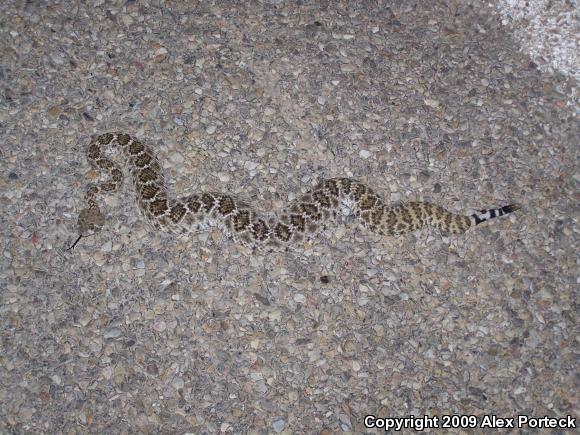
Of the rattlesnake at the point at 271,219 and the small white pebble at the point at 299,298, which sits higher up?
the rattlesnake at the point at 271,219

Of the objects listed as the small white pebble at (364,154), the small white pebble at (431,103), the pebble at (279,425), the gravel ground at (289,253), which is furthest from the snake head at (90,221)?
the small white pebble at (431,103)

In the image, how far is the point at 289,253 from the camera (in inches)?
270

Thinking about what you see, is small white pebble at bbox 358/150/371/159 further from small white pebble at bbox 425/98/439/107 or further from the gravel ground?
small white pebble at bbox 425/98/439/107

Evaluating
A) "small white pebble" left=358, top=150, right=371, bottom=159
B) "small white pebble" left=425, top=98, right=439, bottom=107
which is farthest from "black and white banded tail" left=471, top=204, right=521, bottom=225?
"small white pebble" left=425, top=98, right=439, bottom=107

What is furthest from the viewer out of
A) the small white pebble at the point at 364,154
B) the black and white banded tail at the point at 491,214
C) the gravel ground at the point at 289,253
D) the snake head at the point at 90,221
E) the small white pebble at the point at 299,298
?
the small white pebble at the point at 364,154

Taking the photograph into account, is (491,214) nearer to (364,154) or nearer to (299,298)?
(364,154)

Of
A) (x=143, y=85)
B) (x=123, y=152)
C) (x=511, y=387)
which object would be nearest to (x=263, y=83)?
(x=143, y=85)

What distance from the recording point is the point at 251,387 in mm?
6004

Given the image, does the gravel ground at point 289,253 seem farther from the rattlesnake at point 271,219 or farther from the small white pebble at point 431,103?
the rattlesnake at point 271,219

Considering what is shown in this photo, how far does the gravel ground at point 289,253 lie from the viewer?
6035 millimetres

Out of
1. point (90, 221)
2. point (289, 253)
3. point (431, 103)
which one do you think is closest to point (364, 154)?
point (431, 103)

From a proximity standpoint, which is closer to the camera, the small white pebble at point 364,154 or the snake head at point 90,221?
the snake head at point 90,221

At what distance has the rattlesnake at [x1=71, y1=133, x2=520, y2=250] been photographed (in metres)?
6.78

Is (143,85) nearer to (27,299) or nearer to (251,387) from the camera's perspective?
(27,299)
